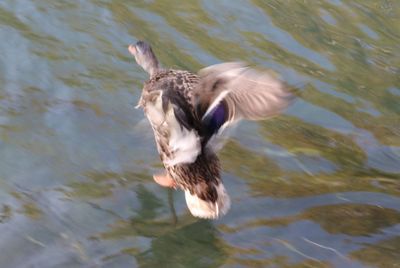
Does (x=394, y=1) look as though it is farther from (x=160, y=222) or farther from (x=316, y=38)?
(x=160, y=222)

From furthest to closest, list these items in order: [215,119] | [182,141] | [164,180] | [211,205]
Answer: [164,180] → [211,205] → [182,141] → [215,119]

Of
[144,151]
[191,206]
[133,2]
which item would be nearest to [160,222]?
[191,206]

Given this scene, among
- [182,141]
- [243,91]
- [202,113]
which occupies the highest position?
[243,91]

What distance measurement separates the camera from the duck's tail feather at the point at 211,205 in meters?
4.05

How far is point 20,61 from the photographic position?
5203mm

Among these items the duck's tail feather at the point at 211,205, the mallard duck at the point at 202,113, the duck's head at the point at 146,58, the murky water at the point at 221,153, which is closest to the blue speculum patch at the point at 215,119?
the mallard duck at the point at 202,113

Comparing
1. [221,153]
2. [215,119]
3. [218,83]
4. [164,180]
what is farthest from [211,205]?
[218,83]

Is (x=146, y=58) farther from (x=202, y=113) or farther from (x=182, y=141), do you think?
(x=202, y=113)

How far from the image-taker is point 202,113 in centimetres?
364

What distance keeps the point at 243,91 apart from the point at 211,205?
33.2 inches

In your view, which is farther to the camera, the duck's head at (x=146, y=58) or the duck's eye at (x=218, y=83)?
the duck's head at (x=146, y=58)

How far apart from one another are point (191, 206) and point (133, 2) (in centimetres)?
270

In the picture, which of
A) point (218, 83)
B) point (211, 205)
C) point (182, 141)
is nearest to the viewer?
point (218, 83)

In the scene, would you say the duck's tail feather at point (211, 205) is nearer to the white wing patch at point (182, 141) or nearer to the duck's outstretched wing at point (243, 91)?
the white wing patch at point (182, 141)
